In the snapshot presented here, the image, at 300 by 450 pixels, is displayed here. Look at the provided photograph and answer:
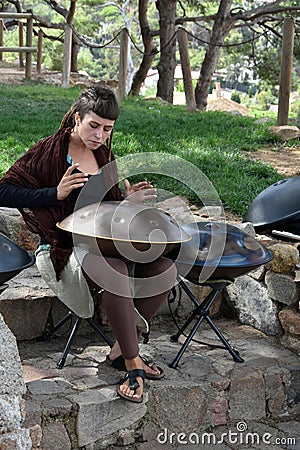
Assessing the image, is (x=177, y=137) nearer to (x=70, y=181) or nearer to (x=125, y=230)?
(x=70, y=181)

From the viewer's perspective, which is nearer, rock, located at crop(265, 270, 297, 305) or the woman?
the woman

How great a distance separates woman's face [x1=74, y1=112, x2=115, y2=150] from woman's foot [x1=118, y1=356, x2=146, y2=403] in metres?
0.97

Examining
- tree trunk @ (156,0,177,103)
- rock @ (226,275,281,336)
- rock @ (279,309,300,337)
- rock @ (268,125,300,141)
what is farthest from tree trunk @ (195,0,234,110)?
rock @ (279,309,300,337)

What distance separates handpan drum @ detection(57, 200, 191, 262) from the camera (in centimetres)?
317

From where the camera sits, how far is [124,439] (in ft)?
11.0

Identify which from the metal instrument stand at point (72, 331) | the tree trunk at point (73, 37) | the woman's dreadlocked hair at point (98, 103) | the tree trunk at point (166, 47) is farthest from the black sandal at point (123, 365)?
the tree trunk at point (73, 37)

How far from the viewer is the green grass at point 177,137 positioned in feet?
18.9

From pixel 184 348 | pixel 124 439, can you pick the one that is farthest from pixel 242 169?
pixel 124 439

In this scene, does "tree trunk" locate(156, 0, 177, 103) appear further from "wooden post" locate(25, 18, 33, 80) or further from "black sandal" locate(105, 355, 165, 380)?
"black sandal" locate(105, 355, 165, 380)

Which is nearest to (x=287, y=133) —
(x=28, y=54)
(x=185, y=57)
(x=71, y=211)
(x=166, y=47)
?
(x=185, y=57)

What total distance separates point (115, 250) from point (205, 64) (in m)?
11.5

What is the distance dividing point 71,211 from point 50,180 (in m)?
0.18

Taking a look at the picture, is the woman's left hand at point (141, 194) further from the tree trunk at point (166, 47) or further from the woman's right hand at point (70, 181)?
the tree trunk at point (166, 47)

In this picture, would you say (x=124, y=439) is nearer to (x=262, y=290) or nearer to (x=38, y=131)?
(x=262, y=290)
